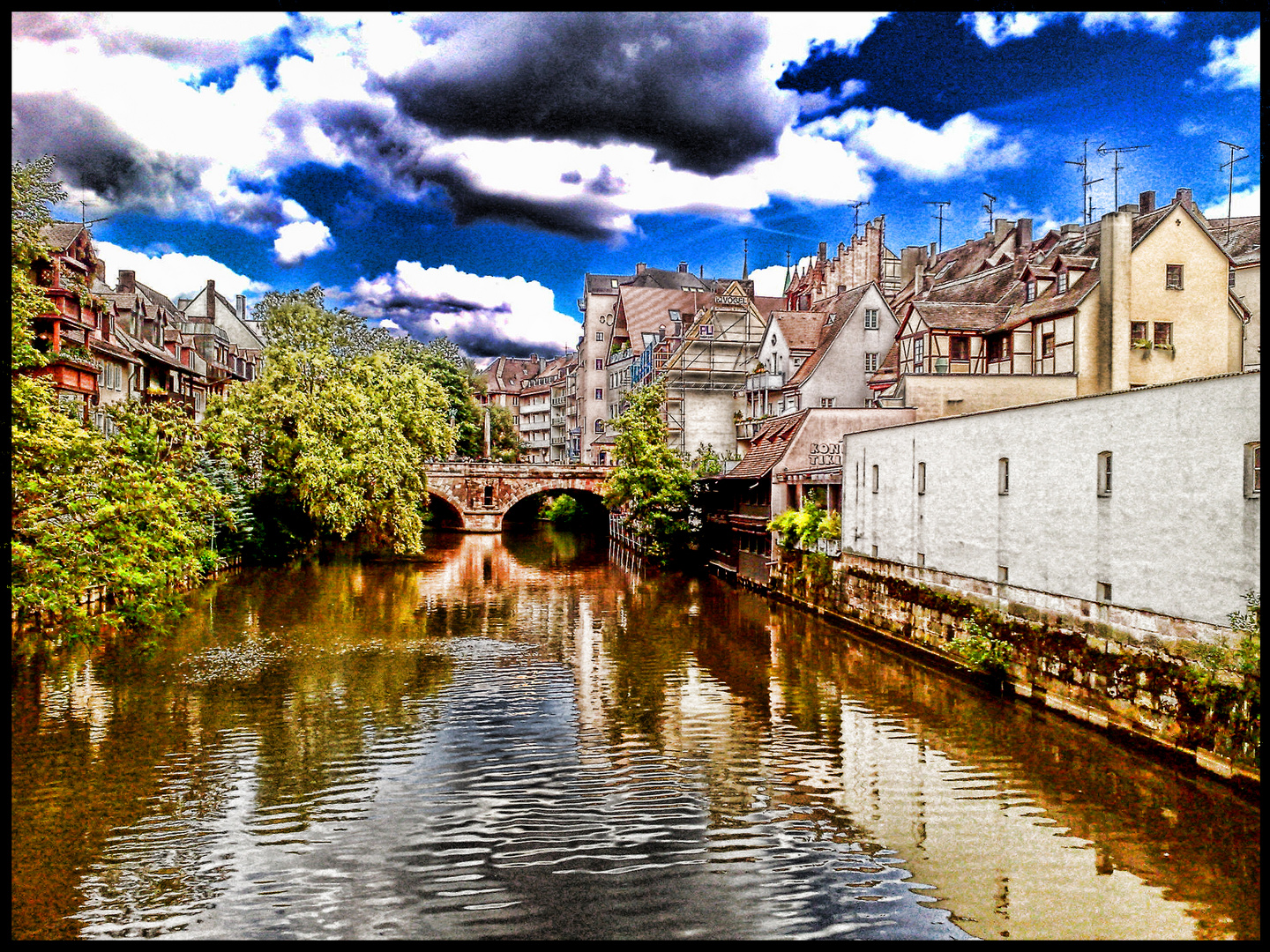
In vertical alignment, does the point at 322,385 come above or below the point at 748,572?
above

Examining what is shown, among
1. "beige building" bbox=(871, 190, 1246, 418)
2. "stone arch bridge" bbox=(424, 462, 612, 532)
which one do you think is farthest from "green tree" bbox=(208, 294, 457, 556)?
"beige building" bbox=(871, 190, 1246, 418)

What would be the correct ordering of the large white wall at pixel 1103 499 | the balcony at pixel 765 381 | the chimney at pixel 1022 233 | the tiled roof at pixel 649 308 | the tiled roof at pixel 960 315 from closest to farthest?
the large white wall at pixel 1103 499 < the tiled roof at pixel 960 315 < the balcony at pixel 765 381 < the chimney at pixel 1022 233 < the tiled roof at pixel 649 308

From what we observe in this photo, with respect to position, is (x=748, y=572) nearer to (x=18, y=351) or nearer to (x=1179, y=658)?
(x=1179, y=658)

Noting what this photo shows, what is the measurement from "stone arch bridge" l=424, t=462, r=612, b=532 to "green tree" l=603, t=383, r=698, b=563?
20.8 metres

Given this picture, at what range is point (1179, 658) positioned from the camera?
16.5 meters

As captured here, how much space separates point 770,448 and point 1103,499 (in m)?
24.0

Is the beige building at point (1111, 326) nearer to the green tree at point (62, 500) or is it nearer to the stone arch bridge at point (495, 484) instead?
the green tree at point (62, 500)

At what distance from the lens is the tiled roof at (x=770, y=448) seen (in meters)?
40.8

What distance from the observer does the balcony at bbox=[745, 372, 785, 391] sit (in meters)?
56.0

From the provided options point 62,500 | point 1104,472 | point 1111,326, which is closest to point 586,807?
A: point 62,500

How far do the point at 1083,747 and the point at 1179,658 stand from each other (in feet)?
7.54

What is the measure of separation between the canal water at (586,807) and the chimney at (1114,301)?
1696 cm

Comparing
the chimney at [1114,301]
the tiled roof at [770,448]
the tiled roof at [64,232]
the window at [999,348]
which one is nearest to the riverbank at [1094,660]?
the tiled roof at [770,448]

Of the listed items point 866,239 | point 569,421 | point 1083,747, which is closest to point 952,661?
point 1083,747
